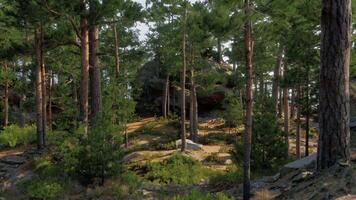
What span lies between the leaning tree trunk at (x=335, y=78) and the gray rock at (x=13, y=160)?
49.6 ft

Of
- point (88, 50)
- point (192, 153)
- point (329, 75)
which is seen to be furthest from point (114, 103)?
point (329, 75)

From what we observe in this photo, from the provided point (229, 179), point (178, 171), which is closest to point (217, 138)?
point (178, 171)

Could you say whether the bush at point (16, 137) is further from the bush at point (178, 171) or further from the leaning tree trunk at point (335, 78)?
the leaning tree trunk at point (335, 78)

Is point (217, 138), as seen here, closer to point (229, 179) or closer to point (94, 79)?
point (229, 179)

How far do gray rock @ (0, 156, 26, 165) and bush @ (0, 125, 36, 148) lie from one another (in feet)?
12.1

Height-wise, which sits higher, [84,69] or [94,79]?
[84,69]

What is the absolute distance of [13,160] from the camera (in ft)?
64.0

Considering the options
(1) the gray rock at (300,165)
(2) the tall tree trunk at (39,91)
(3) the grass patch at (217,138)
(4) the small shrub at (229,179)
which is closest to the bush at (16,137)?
(2) the tall tree trunk at (39,91)

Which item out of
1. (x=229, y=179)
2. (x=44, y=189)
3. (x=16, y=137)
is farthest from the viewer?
(x=16, y=137)

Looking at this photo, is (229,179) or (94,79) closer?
(229,179)

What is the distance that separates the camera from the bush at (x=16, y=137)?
23547mm

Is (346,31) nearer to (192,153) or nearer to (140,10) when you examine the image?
(140,10)

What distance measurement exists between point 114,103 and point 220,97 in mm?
16665

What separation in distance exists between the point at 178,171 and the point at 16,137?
11331mm
